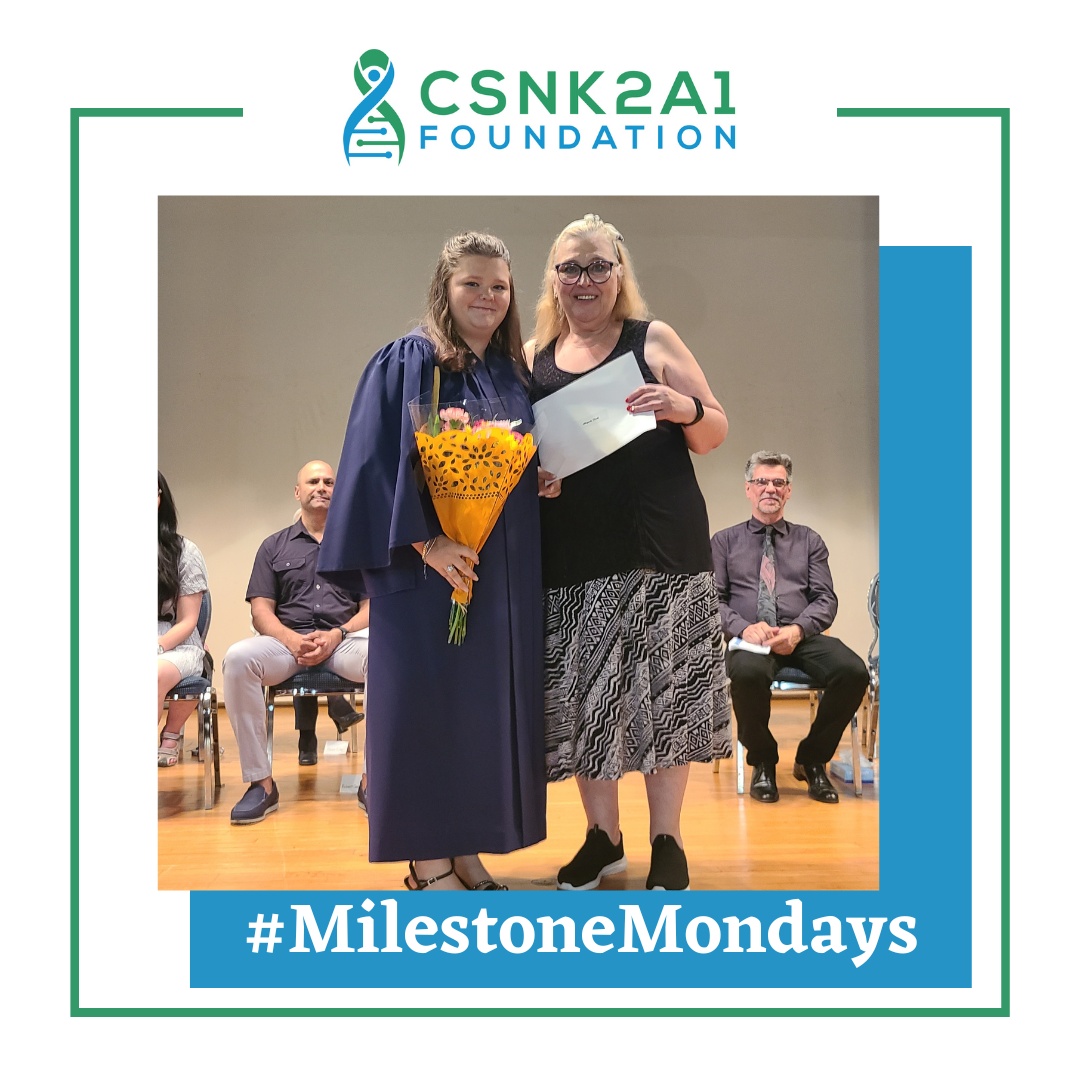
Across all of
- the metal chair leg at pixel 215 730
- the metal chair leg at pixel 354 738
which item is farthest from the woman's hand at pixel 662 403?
the metal chair leg at pixel 354 738

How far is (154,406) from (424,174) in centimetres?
81

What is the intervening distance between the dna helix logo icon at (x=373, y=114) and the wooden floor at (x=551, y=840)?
1.92m

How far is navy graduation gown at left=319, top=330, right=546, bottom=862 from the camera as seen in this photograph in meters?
2.43

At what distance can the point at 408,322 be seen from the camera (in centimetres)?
695

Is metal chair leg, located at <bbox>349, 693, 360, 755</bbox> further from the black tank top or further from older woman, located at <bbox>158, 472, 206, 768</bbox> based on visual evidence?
the black tank top

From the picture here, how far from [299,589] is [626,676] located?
208 cm

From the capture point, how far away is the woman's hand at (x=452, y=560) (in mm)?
2406

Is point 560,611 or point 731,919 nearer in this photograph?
point 731,919

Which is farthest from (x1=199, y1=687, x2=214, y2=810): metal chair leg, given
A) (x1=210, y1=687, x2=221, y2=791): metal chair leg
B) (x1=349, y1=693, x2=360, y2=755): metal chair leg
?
(x1=349, y1=693, x2=360, y2=755): metal chair leg
